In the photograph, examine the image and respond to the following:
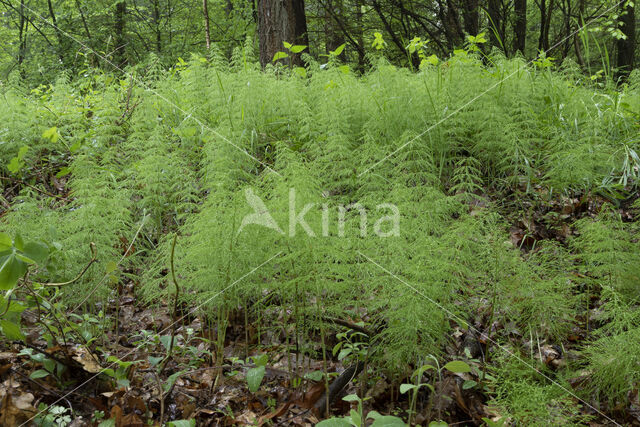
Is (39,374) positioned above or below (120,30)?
below

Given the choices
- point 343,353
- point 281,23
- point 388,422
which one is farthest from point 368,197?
point 281,23

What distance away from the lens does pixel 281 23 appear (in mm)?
4953

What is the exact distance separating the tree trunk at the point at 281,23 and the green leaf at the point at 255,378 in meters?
3.92

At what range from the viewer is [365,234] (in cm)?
204

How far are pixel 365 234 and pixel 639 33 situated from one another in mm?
11941

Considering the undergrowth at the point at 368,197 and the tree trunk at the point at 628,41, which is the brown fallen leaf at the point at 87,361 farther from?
the tree trunk at the point at 628,41

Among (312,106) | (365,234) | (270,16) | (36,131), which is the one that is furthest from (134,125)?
(365,234)

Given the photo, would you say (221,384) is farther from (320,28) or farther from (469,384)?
(320,28)

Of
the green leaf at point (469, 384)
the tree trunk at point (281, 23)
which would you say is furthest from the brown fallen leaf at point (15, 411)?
the tree trunk at point (281, 23)

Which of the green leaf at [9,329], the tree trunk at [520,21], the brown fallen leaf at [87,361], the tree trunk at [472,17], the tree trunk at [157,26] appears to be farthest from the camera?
the tree trunk at [157,26]

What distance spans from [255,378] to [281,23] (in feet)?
14.0

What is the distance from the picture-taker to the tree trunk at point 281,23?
16.2ft

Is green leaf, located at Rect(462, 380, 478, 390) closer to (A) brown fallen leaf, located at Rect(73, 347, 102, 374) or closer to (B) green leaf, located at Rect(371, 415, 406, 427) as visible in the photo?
(B) green leaf, located at Rect(371, 415, 406, 427)

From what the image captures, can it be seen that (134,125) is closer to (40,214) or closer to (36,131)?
(36,131)
